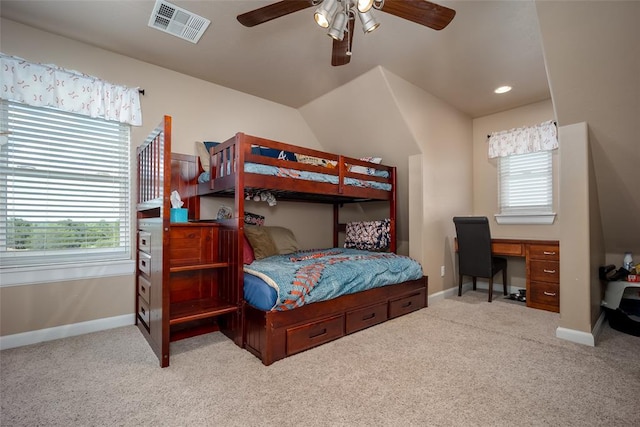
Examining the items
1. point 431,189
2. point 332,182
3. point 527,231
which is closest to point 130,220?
point 332,182

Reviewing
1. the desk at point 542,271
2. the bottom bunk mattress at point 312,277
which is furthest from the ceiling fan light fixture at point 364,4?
the desk at point 542,271

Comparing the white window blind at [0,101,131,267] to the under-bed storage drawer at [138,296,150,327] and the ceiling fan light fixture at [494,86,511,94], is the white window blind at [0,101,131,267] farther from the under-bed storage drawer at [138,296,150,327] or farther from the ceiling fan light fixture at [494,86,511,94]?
the ceiling fan light fixture at [494,86,511,94]

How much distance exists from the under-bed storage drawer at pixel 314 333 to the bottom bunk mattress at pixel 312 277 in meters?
0.19

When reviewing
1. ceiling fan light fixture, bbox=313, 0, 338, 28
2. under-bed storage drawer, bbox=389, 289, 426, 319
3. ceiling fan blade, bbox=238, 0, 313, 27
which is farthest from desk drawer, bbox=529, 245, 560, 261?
ceiling fan blade, bbox=238, 0, 313, 27

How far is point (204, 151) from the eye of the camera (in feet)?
10.2

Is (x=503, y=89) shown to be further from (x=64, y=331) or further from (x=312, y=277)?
(x=64, y=331)

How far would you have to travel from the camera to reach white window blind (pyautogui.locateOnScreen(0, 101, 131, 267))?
233 cm

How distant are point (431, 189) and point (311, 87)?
189 cm

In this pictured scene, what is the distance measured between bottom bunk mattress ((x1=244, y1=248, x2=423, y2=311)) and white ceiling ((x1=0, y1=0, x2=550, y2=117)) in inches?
76.4

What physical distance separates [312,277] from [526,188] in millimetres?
3328

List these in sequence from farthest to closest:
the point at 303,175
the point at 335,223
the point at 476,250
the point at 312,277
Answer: the point at 335,223
the point at 476,250
the point at 303,175
the point at 312,277

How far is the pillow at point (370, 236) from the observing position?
11.8 feet

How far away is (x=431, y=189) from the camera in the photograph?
11.7 feet

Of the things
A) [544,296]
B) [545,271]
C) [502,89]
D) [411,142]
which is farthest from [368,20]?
[544,296]
